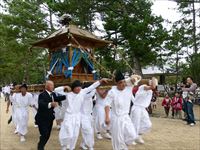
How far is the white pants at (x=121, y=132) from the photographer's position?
7.01 m

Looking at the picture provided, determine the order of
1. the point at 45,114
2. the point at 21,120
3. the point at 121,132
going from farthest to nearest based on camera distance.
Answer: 1. the point at 21,120
2. the point at 45,114
3. the point at 121,132

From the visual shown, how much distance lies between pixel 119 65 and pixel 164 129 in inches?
243

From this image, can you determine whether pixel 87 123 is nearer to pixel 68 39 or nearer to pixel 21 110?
pixel 68 39

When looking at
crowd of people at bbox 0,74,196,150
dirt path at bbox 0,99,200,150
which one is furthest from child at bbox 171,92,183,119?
crowd of people at bbox 0,74,196,150

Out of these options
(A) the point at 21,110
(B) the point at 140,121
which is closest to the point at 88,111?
(B) the point at 140,121

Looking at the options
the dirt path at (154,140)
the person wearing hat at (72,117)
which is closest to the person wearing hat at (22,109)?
the dirt path at (154,140)

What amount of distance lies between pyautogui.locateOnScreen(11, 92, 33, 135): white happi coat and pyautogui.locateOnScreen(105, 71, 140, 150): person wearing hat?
4098 mm

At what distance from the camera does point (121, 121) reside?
23.2ft

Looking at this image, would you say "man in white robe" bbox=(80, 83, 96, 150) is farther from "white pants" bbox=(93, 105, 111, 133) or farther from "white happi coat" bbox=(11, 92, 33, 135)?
"white happi coat" bbox=(11, 92, 33, 135)

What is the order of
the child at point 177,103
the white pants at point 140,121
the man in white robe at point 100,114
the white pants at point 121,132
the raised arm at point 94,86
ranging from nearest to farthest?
the white pants at point 121,132, the raised arm at point 94,86, the white pants at point 140,121, the man in white robe at point 100,114, the child at point 177,103

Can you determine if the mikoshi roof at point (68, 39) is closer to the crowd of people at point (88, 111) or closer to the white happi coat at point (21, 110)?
the crowd of people at point (88, 111)

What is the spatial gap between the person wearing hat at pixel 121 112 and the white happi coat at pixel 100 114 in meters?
2.69

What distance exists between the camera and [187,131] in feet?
38.6

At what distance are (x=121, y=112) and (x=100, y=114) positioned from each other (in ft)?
9.25
